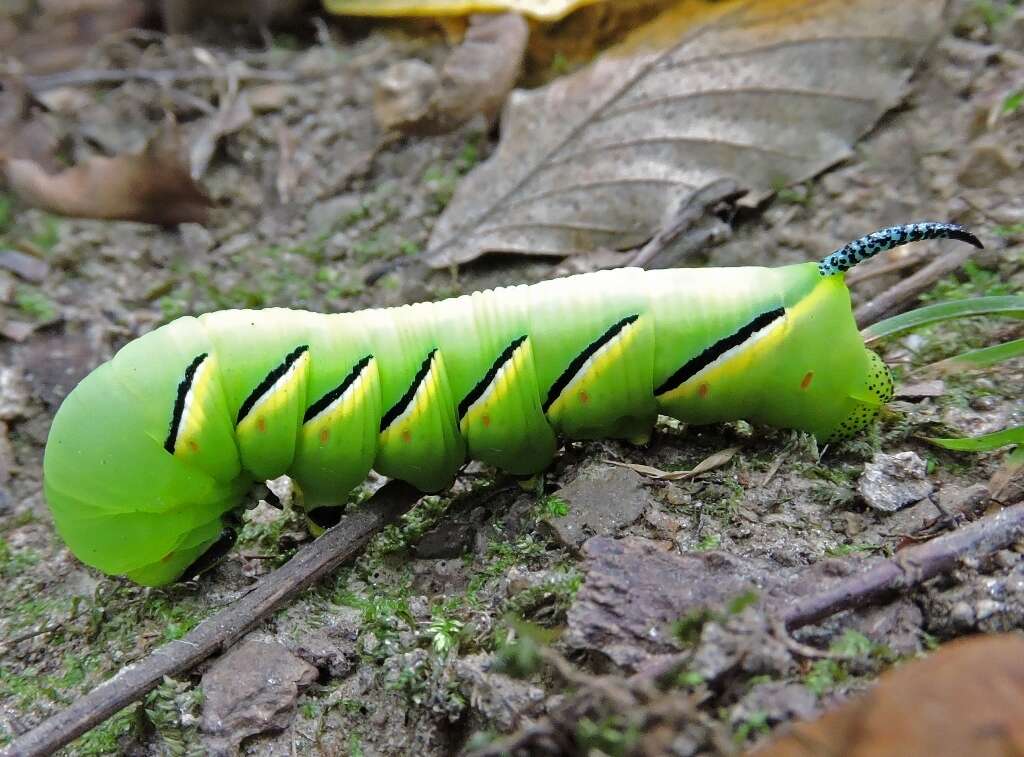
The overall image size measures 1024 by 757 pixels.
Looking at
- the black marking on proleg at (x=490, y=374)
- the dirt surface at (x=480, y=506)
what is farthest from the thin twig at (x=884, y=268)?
the black marking on proleg at (x=490, y=374)

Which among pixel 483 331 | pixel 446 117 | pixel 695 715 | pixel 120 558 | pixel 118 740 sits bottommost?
pixel 118 740

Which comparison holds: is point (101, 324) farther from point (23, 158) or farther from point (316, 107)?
point (316, 107)

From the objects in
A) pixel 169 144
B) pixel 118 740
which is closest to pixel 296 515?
pixel 118 740

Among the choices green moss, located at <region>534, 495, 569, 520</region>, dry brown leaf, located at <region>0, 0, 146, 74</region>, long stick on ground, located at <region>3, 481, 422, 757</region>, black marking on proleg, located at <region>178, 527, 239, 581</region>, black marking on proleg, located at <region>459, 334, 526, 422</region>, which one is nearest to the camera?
long stick on ground, located at <region>3, 481, 422, 757</region>

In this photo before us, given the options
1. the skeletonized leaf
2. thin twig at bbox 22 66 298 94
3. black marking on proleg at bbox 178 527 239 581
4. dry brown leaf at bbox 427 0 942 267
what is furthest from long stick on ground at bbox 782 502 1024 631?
thin twig at bbox 22 66 298 94

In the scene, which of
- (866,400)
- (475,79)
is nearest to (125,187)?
(475,79)

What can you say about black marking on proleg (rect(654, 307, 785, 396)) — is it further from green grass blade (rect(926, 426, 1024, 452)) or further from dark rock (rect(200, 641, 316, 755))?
dark rock (rect(200, 641, 316, 755))

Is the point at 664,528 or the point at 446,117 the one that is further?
the point at 446,117

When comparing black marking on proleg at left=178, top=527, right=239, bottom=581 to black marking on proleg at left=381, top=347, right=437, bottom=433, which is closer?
black marking on proleg at left=381, top=347, right=437, bottom=433
